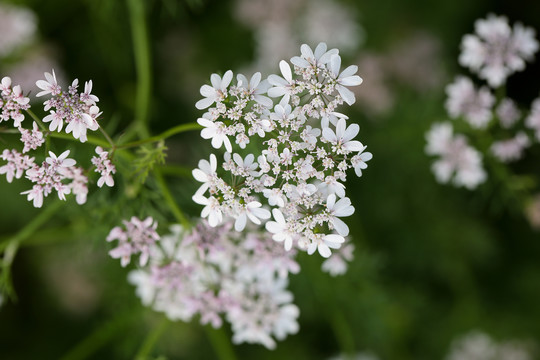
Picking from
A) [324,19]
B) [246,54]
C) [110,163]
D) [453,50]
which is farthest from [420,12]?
[110,163]

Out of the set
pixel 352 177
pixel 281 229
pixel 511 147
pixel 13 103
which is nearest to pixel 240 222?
pixel 281 229

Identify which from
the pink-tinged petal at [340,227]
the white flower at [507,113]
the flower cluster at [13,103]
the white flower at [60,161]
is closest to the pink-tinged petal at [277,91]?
the pink-tinged petal at [340,227]

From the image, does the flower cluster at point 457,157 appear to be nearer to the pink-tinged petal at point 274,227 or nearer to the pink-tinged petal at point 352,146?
the pink-tinged petal at point 352,146

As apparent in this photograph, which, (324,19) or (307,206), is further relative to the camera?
(324,19)

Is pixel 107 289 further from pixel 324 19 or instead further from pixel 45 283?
pixel 324 19

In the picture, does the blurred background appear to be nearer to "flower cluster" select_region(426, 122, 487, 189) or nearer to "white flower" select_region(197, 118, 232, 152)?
"flower cluster" select_region(426, 122, 487, 189)

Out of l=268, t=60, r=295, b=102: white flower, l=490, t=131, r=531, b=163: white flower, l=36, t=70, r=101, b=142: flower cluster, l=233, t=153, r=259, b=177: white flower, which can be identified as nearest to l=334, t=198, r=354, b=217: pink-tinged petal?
l=233, t=153, r=259, b=177: white flower
